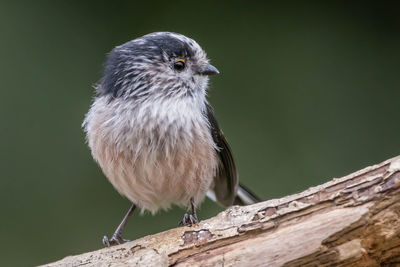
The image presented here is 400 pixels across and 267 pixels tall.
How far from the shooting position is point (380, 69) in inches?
239

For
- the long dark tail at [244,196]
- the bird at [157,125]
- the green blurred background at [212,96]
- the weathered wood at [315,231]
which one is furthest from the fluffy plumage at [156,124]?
the green blurred background at [212,96]

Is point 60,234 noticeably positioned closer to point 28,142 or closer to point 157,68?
point 28,142

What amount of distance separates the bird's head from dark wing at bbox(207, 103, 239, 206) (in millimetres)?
315

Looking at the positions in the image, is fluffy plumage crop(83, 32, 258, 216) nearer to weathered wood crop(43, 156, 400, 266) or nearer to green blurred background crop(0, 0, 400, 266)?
weathered wood crop(43, 156, 400, 266)

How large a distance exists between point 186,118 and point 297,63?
8.77 ft

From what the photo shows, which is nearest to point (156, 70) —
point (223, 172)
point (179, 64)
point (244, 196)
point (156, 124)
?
point (179, 64)

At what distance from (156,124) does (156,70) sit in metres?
0.47

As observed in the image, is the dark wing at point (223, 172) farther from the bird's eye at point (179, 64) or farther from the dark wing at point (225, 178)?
the bird's eye at point (179, 64)

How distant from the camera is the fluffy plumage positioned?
3969mm

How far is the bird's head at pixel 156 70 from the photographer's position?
4.13 metres

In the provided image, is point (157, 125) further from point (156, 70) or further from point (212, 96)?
point (212, 96)

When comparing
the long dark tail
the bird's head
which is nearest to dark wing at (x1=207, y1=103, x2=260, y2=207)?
the long dark tail

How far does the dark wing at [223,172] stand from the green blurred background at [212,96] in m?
1.06

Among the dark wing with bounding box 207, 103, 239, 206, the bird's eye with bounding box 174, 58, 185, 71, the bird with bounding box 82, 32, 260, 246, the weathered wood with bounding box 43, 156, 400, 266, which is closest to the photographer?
the weathered wood with bounding box 43, 156, 400, 266
